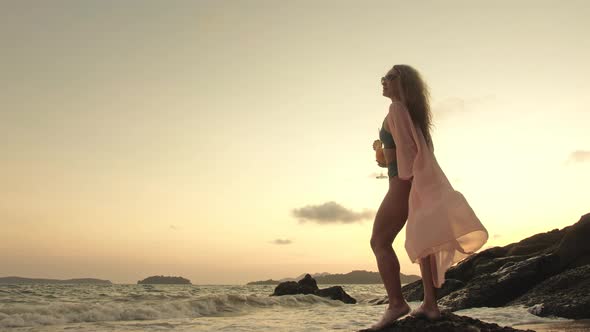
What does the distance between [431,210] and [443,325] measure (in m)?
0.99

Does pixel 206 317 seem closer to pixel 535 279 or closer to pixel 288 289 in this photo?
pixel 535 279

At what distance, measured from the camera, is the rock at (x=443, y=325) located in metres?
4.17

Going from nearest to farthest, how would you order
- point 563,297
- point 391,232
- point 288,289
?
point 391,232
point 563,297
point 288,289

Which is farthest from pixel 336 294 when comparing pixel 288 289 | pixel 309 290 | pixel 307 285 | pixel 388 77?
pixel 388 77

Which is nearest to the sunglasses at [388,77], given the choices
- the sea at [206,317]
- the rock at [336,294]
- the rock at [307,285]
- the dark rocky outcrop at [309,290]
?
the sea at [206,317]

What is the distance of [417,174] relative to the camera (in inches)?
168

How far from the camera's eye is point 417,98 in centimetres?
459

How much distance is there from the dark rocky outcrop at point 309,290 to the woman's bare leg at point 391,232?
23.9 metres

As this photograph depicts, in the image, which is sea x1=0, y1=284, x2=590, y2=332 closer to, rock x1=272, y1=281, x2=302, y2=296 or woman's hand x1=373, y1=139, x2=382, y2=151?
woman's hand x1=373, y1=139, x2=382, y2=151

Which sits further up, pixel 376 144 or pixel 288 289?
pixel 376 144

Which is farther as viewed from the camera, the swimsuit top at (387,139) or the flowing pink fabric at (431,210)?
the swimsuit top at (387,139)

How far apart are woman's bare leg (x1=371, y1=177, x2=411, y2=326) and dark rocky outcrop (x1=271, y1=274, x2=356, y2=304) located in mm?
23927

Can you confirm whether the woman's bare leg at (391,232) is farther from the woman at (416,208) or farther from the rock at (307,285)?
the rock at (307,285)

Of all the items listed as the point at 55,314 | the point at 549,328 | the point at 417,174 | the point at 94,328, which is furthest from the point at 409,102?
the point at 55,314
